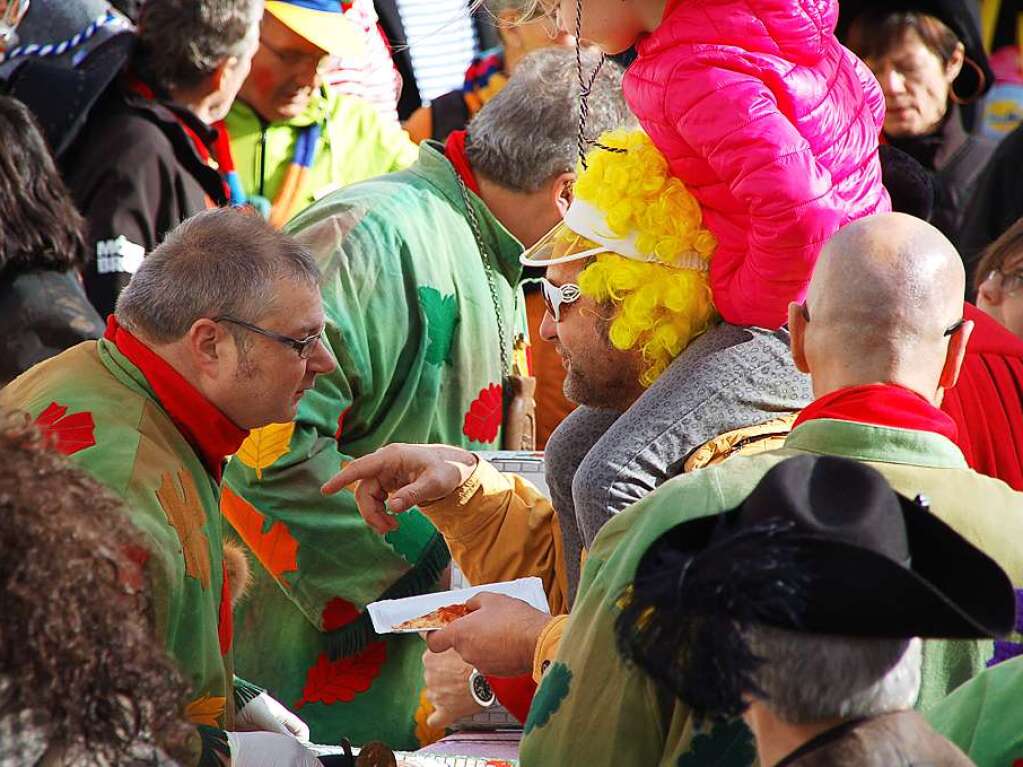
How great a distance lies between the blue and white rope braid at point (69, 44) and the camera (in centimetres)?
593

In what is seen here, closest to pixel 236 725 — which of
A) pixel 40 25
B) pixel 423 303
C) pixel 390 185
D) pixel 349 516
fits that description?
pixel 349 516

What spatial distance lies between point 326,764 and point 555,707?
0.65 metres

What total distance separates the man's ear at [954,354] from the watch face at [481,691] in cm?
136

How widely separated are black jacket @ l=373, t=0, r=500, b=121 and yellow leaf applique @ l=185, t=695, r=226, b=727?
459cm

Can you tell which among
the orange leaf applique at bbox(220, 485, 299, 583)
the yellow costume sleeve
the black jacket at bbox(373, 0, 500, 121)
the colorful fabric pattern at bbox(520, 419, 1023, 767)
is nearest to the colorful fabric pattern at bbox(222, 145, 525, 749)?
the orange leaf applique at bbox(220, 485, 299, 583)

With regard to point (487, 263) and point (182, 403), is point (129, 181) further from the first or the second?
point (182, 403)

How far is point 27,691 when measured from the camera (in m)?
1.97

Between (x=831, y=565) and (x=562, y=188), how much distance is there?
3.04 m

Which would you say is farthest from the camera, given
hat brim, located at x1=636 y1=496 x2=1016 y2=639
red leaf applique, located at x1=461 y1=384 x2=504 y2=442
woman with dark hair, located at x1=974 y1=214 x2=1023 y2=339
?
red leaf applique, located at x1=461 y1=384 x2=504 y2=442

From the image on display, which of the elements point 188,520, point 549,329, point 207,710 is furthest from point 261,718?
point 549,329

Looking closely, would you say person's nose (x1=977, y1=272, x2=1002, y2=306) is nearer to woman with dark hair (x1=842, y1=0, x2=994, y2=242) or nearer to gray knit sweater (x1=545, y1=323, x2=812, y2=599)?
gray knit sweater (x1=545, y1=323, x2=812, y2=599)

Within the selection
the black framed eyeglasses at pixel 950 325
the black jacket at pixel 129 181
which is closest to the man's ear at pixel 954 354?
the black framed eyeglasses at pixel 950 325

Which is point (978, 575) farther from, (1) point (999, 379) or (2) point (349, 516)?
(2) point (349, 516)

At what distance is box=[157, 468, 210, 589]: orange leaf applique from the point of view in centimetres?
317
